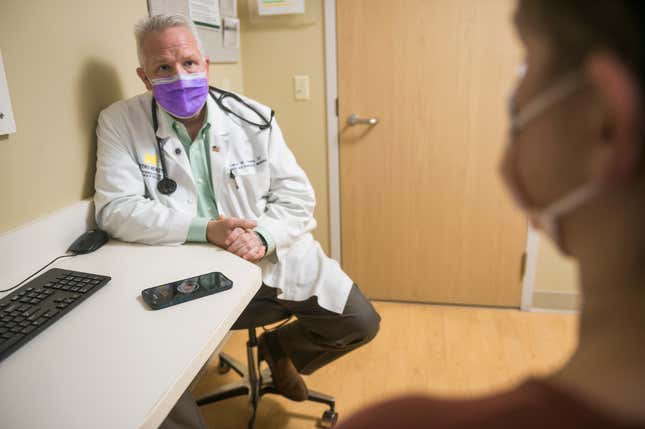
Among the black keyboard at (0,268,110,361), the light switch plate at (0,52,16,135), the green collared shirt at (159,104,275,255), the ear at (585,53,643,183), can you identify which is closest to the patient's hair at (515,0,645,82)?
the ear at (585,53,643,183)

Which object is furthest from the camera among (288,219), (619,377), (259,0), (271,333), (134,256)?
(259,0)

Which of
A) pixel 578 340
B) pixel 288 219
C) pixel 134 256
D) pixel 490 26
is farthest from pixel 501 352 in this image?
pixel 578 340

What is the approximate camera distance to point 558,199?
17.9 inches

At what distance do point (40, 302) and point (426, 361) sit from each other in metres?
1.58

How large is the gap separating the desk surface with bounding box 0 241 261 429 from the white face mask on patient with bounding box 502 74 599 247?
1.99 feet

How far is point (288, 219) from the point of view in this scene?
1657 mm

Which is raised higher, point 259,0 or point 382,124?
point 259,0

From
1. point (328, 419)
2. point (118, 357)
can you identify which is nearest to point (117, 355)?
point (118, 357)

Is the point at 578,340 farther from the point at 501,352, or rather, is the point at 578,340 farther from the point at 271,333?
the point at 501,352

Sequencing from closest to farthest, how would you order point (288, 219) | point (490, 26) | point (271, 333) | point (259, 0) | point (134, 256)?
point (134, 256)
point (288, 219)
point (271, 333)
point (490, 26)
point (259, 0)

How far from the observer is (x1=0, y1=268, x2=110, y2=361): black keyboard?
3.02 feet

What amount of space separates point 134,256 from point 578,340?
3.72ft

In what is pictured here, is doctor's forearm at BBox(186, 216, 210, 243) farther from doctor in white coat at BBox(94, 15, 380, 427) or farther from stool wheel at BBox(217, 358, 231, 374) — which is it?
stool wheel at BBox(217, 358, 231, 374)

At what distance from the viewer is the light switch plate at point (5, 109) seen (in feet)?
3.83
